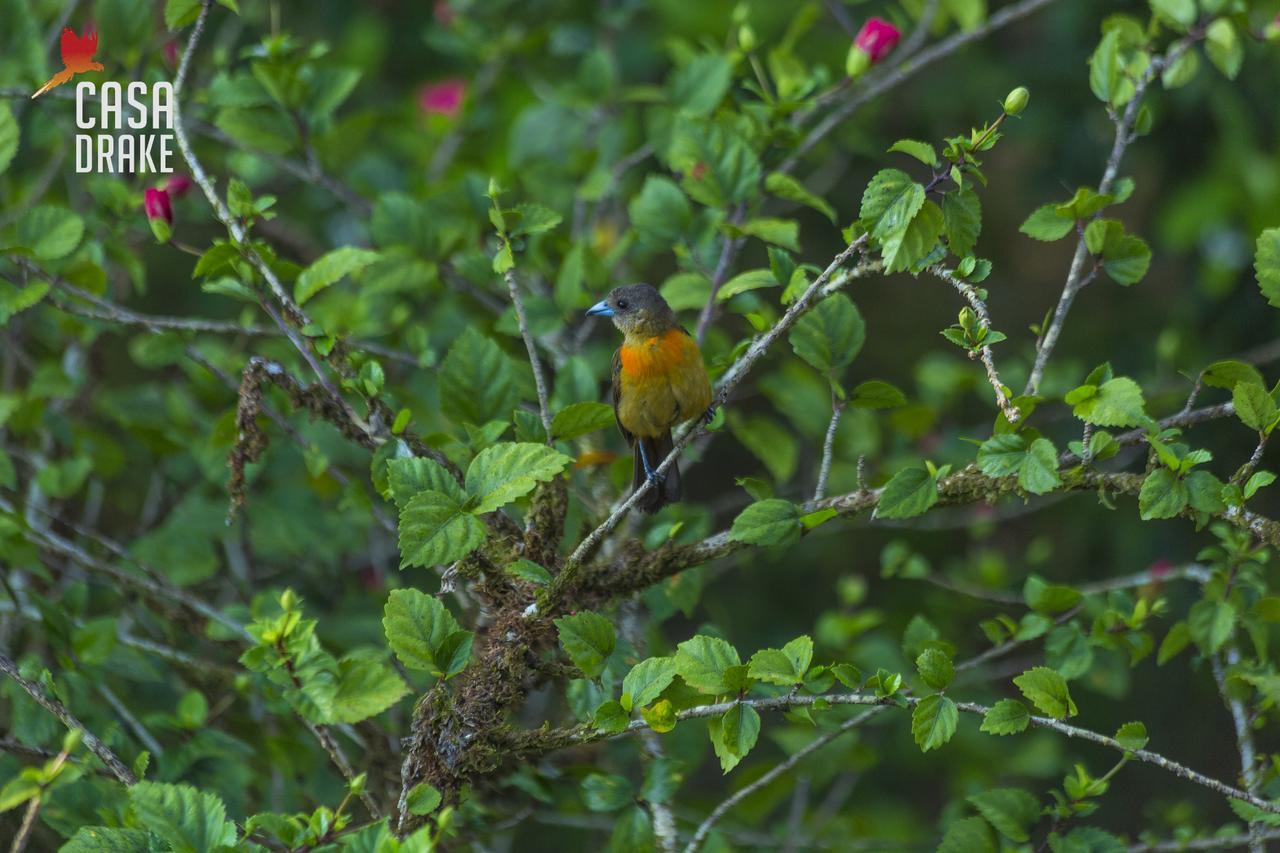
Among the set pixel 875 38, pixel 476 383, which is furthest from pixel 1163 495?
pixel 875 38

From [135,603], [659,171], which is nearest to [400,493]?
[135,603]

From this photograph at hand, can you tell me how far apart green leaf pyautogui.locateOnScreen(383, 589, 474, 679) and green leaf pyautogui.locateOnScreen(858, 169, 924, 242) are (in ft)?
3.00

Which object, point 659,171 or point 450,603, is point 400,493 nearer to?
point 450,603

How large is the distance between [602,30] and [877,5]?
1415 mm

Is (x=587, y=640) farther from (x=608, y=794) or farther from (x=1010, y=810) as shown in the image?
(x=1010, y=810)

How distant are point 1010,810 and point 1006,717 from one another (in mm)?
292

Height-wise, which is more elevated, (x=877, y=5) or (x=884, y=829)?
(x=877, y=5)

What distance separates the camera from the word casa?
3248 mm

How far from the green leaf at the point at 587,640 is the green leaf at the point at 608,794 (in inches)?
16.8

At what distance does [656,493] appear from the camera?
115 inches

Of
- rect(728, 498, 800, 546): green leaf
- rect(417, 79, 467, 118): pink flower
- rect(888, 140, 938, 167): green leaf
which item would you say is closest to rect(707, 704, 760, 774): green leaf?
rect(728, 498, 800, 546): green leaf

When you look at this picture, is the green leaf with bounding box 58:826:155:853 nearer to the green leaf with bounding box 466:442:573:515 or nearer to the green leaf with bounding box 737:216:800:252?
the green leaf with bounding box 466:442:573:515

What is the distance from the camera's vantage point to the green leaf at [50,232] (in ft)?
8.94

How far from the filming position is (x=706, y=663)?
202 cm
